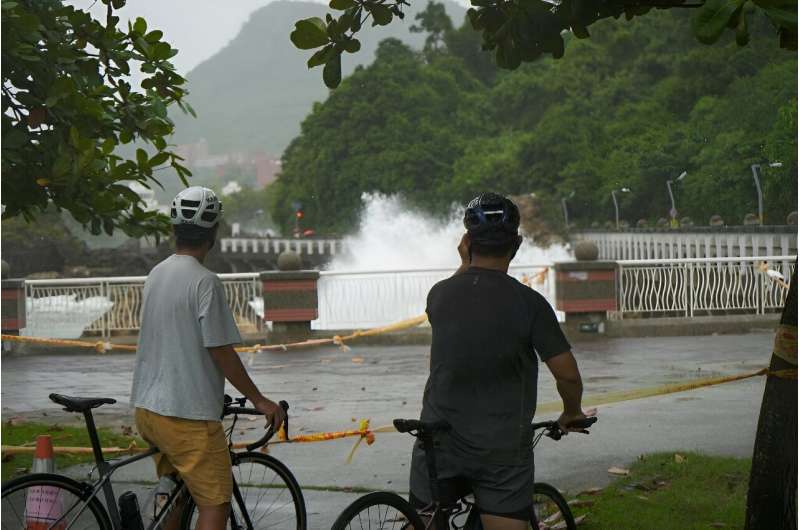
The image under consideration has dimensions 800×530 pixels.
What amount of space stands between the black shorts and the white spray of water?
8983cm

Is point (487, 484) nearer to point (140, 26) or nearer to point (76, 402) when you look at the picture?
point (76, 402)

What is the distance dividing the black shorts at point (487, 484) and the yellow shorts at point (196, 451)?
0.80 m

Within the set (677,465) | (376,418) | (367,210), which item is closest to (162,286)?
(677,465)

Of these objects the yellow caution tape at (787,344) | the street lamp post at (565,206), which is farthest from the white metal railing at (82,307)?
the street lamp post at (565,206)

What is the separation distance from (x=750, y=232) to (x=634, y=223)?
116 feet

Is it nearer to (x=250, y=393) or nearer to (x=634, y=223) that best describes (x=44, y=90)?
(x=250, y=393)

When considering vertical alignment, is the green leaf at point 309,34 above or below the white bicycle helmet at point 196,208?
above

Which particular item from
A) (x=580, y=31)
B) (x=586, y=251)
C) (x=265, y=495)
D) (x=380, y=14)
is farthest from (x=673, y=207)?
(x=265, y=495)

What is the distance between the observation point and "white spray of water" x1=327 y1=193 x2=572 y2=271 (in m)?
96.2

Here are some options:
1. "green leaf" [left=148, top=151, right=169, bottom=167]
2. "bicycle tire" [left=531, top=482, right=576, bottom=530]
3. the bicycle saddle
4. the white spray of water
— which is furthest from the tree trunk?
the white spray of water

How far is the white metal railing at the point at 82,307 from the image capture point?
2117 centimetres

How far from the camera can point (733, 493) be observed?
7391mm

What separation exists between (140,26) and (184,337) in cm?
394

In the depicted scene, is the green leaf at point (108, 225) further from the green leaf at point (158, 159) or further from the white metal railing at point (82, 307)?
the white metal railing at point (82, 307)
